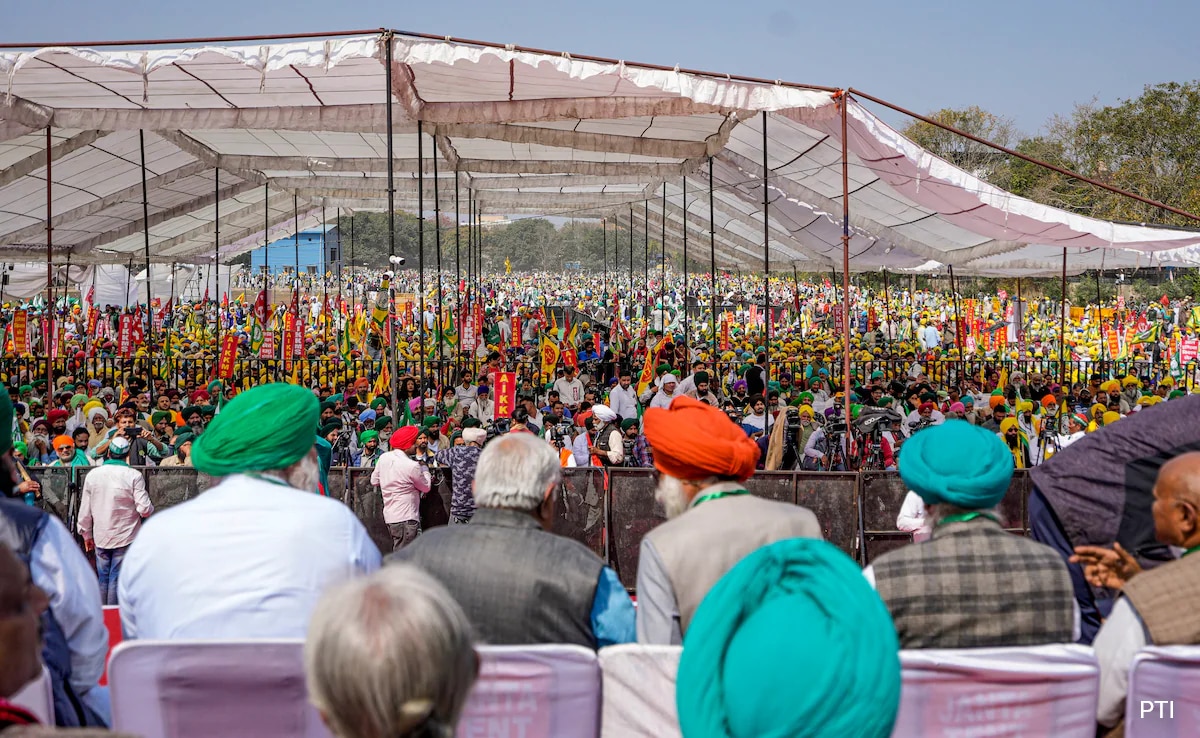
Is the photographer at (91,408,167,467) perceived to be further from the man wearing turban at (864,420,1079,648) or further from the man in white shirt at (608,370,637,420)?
the man wearing turban at (864,420,1079,648)

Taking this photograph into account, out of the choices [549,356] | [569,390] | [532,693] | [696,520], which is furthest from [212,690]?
[549,356]

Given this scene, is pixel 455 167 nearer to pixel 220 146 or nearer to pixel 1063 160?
pixel 220 146

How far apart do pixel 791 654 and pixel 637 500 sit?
662cm

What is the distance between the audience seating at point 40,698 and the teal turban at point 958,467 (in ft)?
6.86

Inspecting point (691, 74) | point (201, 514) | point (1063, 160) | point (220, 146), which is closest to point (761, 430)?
point (691, 74)

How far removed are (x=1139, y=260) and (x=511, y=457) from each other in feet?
53.0

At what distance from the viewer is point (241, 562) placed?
8.43 ft

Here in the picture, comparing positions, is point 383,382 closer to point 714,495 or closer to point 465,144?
point 465,144

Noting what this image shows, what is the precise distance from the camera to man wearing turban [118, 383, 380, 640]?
2566 millimetres

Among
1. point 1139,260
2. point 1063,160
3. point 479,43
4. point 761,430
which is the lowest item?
point 761,430

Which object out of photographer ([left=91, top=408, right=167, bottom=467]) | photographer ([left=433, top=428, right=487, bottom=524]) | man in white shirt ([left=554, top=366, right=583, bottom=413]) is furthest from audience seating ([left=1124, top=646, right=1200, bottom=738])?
man in white shirt ([left=554, top=366, right=583, bottom=413])

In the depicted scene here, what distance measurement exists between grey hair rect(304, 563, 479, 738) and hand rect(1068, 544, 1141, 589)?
1901 millimetres

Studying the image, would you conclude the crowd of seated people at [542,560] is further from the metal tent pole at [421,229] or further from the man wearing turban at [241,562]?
the metal tent pole at [421,229]

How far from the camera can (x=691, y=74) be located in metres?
8.57
